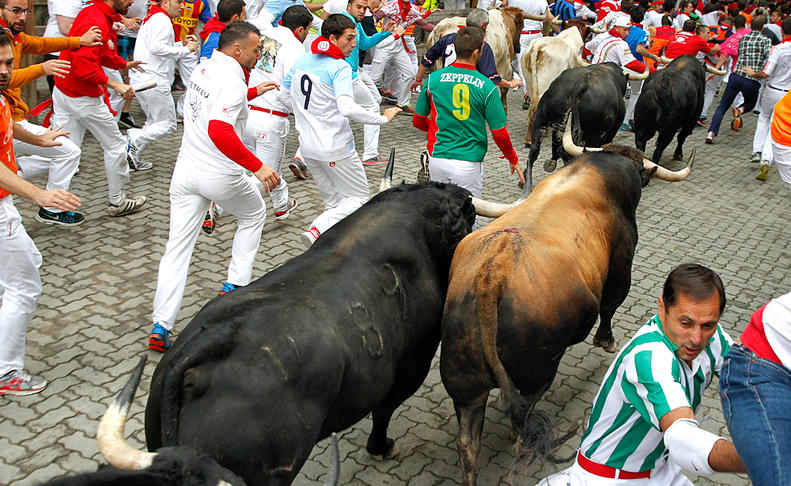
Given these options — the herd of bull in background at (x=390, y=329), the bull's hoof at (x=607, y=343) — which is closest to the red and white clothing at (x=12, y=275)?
A: the herd of bull in background at (x=390, y=329)

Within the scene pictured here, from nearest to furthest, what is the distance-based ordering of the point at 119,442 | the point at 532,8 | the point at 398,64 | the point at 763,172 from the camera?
the point at 119,442, the point at 763,172, the point at 398,64, the point at 532,8

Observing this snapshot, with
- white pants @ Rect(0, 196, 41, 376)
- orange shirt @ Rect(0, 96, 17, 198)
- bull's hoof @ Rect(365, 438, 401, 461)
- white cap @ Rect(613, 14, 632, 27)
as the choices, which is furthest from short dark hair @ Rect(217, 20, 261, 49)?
white cap @ Rect(613, 14, 632, 27)

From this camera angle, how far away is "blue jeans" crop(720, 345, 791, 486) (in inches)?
88.8

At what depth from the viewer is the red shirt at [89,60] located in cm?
725

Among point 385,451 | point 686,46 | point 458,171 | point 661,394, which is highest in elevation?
point 661,394

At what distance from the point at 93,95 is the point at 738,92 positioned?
10.4m

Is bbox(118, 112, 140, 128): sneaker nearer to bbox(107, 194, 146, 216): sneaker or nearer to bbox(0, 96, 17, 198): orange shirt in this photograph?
bbox(107, 194, 146, 216): sneaker

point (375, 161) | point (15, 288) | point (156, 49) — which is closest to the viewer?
point (15, 288)

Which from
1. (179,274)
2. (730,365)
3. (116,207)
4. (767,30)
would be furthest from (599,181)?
(767,30)

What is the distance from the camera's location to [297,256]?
4.41 meters

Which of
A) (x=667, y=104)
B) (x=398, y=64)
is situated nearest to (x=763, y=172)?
(x=667, y=104)

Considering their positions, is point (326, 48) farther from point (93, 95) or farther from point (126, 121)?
point (126, 121)

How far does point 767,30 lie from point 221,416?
1295 cm

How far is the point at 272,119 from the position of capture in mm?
8070
